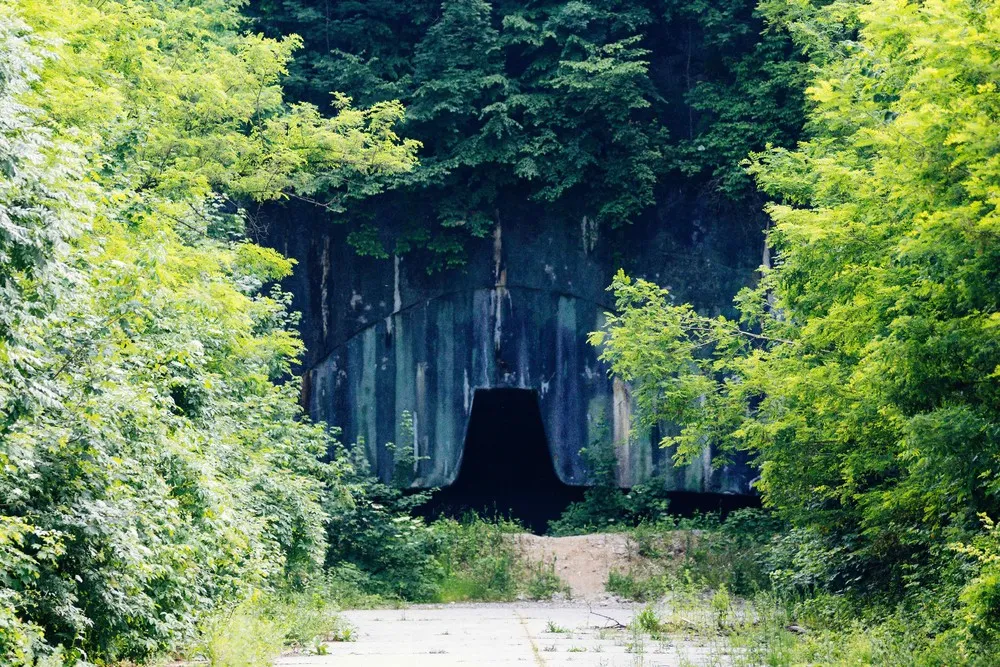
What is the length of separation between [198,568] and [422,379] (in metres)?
14.4

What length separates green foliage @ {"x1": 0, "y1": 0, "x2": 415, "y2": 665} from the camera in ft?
25.0

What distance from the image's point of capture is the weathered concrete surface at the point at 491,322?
24.2 metres

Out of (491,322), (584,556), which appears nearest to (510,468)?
(491,322)

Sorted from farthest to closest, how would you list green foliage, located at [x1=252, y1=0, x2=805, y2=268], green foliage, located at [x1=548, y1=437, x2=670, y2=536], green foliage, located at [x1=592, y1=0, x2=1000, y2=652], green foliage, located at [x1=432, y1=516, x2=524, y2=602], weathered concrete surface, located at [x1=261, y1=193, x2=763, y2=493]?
weathered concrete surface, located at [x1=261, y1=193, x2=763, y2=493], green foliage, located at [x1=548, y1=437, x2=670, y2=536], green foliage, located at [x1=252, y1=0, x2=805, y2=268], green foliage, located at [x1=432, y1=516, x2=524, y2=602], green foliage, located at [x1=592, y1=0, x2=1000, y2=652]

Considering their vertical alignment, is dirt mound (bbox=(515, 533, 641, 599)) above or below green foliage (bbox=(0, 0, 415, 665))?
below

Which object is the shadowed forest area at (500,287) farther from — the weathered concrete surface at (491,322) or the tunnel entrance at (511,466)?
the weathered concrete surface at (491,322)

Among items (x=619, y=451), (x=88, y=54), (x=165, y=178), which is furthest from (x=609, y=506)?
(x=88, y=54)

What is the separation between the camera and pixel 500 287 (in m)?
24.5

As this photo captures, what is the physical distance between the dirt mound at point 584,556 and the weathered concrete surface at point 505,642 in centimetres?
271

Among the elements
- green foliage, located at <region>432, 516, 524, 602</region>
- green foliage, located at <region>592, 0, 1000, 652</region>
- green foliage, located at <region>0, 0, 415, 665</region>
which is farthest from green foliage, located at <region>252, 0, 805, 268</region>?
green foliage, located at <region>0, 0, 415, 665</region>

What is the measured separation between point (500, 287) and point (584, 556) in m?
6.00

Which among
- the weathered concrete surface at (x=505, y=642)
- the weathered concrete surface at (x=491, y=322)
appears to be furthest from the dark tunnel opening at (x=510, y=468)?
the weathered concrete surface at (x=505, y=642)

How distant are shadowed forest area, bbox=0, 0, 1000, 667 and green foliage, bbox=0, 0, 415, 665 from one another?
4 cm

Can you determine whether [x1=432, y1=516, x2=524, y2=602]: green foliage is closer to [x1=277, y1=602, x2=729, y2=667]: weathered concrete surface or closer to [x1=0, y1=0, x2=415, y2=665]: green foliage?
[x1=277, y1=602, x2=729, y2=667]: weathered concrete surface
